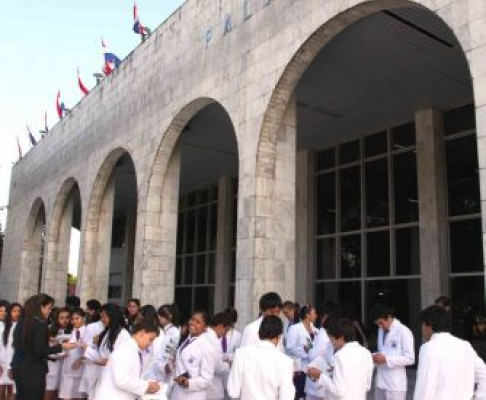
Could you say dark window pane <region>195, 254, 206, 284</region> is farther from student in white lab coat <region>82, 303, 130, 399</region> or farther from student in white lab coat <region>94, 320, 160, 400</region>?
student in white lab coat <region>94, 320, 160, 400</region>

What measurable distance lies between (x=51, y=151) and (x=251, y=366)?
22.8 meters

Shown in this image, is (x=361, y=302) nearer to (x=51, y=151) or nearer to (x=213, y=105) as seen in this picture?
(x=213, y=105)

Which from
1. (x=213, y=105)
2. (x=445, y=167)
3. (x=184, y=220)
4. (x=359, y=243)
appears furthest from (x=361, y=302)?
(x=184, y=220)

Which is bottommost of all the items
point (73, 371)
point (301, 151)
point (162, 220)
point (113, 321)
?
point (73, 371)

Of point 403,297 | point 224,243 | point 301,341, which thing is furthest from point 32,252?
point 301,341

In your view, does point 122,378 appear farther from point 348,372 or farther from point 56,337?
point 56,337

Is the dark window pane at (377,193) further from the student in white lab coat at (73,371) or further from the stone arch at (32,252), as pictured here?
the stone arch at (32,252)

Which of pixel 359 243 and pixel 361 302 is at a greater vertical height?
pixel 359 243

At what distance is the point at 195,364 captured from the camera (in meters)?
5.63

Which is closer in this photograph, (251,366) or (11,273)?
(251,366)

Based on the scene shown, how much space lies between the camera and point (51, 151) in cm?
2523

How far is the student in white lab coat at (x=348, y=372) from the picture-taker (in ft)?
15.5

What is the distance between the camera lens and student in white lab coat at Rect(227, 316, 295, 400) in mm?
4434

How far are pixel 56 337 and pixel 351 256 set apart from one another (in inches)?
389
